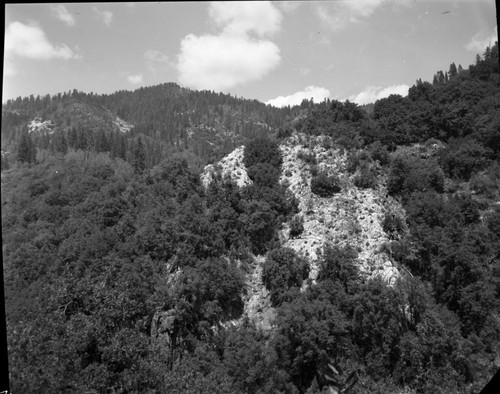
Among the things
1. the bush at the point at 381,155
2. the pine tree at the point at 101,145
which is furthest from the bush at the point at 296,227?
the pine tree at the point at 101,145

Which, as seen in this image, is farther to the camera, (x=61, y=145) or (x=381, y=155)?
(x=61, y=145)

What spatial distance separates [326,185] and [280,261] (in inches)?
420

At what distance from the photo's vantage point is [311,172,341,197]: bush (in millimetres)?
39594

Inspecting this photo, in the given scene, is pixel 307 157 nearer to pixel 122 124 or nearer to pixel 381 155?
pixel 381 155

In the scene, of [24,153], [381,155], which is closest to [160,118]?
[24,153]

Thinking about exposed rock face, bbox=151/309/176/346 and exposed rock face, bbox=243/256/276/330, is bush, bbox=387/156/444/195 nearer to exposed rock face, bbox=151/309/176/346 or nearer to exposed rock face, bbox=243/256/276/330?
exposed rock face, bbox=243/256/276/330

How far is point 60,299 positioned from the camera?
14.4 m

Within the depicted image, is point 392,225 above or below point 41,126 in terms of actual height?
below

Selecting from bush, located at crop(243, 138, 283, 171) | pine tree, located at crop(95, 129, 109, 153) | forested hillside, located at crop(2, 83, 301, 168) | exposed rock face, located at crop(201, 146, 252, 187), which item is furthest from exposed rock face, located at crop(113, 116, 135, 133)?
bush, located at crop(243, 138, 283, 171)

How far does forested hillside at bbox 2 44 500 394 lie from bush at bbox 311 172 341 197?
0.52ft

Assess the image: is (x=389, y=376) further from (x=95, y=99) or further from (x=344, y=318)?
(x=95, y=99)

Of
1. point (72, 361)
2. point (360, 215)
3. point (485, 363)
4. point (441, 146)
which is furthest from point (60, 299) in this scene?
point (441, 146)

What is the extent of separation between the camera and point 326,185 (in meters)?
39.5

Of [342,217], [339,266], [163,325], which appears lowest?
[163,325]
